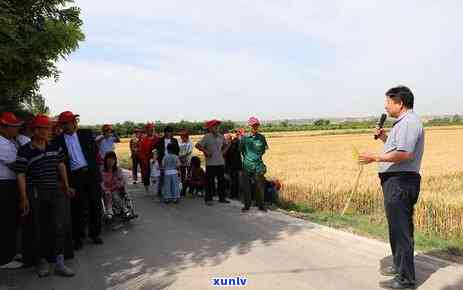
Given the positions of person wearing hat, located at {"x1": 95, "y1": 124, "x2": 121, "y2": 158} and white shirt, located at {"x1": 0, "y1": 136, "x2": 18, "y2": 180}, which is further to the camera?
person wearing hat, located at {"x1": 95, "y1": 124, "x2": 121, "y2": 158}

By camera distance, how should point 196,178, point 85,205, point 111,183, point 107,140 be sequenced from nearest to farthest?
point 85,205, point 111,183, point 107,140, point 196,178

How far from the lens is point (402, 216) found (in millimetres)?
5477

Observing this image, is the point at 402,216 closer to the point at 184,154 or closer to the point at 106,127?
the point at 106,127

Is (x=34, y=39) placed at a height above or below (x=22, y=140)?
above

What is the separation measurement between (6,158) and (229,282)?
115 inches

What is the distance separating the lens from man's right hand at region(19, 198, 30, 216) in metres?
6.03

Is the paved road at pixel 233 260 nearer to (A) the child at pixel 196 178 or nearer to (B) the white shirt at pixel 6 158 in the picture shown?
(B) the white shirt at pixel 6 158

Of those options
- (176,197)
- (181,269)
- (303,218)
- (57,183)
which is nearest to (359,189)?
(303,218)

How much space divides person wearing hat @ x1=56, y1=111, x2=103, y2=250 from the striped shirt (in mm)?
1059

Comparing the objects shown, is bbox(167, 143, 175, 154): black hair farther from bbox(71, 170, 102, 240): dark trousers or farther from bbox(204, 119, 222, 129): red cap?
bbox(71, 170, 102, 240): dark trousers

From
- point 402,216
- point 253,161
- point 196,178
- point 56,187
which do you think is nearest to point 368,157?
point 402,216

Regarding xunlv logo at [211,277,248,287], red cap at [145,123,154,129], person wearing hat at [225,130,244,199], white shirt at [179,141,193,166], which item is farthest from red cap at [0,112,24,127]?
red cap at [145,123,154,129]

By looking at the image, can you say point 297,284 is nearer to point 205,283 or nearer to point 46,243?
point 205,283

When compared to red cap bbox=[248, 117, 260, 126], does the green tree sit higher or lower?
higher
